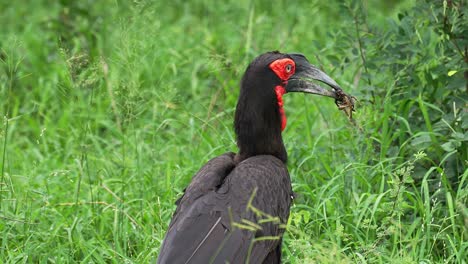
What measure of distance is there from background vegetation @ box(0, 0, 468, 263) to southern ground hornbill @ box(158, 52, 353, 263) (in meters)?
0.17

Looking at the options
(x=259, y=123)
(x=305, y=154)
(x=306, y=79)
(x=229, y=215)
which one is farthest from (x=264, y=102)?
(x=305, y=154)

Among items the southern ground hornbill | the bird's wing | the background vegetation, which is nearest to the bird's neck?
the southern ground hornbill

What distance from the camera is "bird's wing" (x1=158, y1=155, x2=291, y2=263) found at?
3775 mm

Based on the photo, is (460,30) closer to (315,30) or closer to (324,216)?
(324,216)

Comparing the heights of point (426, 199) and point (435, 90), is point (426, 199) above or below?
below

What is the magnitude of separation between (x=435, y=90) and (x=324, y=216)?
0.96 metres

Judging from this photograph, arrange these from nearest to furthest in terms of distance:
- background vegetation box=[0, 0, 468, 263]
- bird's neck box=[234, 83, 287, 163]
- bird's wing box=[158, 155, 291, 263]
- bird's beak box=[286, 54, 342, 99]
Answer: bird's wing box=[158, 155, 291, 263], bird's neck box=[234, 83, 287, 163], bird's beak box=[286, 54, 342, 99], background vegetation box=[0, 0, 468, 263]

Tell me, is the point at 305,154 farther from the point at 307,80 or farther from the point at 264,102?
the point at 264,102

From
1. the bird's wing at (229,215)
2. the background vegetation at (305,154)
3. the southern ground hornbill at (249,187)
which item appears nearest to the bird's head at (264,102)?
the southern ground hornbill at (249,187)

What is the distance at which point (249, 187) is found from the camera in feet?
13.2

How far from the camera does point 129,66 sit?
16.3 feet

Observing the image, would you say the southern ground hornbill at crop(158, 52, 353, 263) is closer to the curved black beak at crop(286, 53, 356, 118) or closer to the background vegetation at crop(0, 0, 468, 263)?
the curved black beak at crop(286, 53, 356, 118)

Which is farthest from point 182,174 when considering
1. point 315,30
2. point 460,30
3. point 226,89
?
point 315,30

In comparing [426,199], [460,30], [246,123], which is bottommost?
[426,199]
